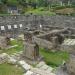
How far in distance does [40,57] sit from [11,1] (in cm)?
3642

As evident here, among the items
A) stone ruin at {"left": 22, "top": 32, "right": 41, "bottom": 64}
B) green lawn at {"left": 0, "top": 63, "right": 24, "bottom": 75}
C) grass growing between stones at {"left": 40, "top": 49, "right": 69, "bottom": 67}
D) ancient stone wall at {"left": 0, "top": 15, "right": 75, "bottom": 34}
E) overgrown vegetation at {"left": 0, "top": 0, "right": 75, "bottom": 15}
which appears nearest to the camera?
green lawn at {"left": 0, "top": 63, "right": 24, "bottom": 75}

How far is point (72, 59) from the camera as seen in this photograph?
10.9 m

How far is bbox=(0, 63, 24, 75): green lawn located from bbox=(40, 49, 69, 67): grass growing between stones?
240 cm

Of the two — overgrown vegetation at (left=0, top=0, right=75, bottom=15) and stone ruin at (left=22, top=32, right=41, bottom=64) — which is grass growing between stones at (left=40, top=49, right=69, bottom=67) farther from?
overgrown vegetation at (left=0, top=0, right=75, bottom=15)

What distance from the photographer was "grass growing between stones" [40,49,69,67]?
1665cm

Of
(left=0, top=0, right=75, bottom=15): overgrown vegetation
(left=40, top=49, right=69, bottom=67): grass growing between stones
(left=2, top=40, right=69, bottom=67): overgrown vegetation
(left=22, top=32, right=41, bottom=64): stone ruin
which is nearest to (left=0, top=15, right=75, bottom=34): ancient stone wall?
(left=2, top=40, right=69, bottom=67): overgrown vegetation

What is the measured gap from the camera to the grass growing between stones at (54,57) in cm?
1665

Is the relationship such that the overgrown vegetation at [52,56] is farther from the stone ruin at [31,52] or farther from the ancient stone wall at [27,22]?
the ancient stone wall at [27,22]

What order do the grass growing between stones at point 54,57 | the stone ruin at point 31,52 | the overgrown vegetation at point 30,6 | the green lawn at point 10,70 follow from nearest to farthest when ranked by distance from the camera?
the green lawn at point 10,70, the stone ruin at point 31,52, the grass growing between stones at point 54,57, the overgrown vegetation at point 30,6

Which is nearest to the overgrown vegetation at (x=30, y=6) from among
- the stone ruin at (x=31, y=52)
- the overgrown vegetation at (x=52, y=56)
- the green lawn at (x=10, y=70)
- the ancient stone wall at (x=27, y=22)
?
the ancient stone wall at (x=27, y=22)

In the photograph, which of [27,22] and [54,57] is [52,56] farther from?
[27,22]

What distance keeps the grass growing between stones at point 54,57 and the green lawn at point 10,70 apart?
240cm

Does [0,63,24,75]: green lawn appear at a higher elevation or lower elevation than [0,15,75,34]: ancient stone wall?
lower

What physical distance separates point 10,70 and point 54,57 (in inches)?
170
